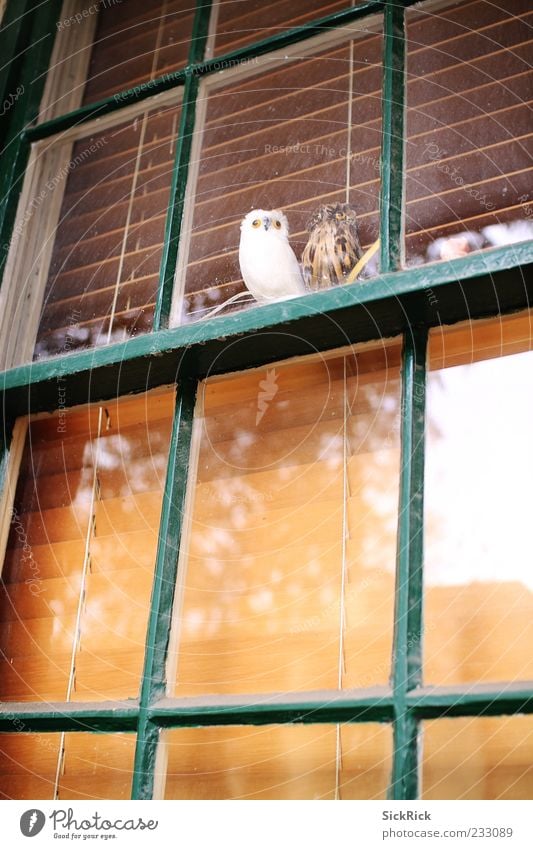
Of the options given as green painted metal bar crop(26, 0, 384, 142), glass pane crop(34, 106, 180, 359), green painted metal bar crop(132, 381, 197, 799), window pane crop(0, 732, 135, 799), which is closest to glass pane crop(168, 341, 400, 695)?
green painted metal bar crop(132, 381, 197, 799)

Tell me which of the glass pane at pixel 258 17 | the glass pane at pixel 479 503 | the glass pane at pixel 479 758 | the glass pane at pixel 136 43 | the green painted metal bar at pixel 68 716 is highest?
the glass pane at pixel 136 43

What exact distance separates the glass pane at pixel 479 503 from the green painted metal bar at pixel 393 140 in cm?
15

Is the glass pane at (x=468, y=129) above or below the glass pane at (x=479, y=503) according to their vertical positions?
above

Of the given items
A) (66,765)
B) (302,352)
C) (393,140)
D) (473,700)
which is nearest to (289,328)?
(302,352)

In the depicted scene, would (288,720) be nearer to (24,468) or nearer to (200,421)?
Result: (200,421)

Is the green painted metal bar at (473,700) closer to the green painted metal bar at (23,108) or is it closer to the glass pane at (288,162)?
the glass pane at (288,162)

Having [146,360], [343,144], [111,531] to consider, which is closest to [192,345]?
[146,360]

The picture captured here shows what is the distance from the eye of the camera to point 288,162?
63.9 inches

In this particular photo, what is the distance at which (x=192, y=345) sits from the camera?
142cm

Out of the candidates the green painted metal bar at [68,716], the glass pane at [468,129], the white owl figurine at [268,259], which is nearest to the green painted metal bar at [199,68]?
the glass pane at [468,129]

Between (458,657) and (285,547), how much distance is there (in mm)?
280
